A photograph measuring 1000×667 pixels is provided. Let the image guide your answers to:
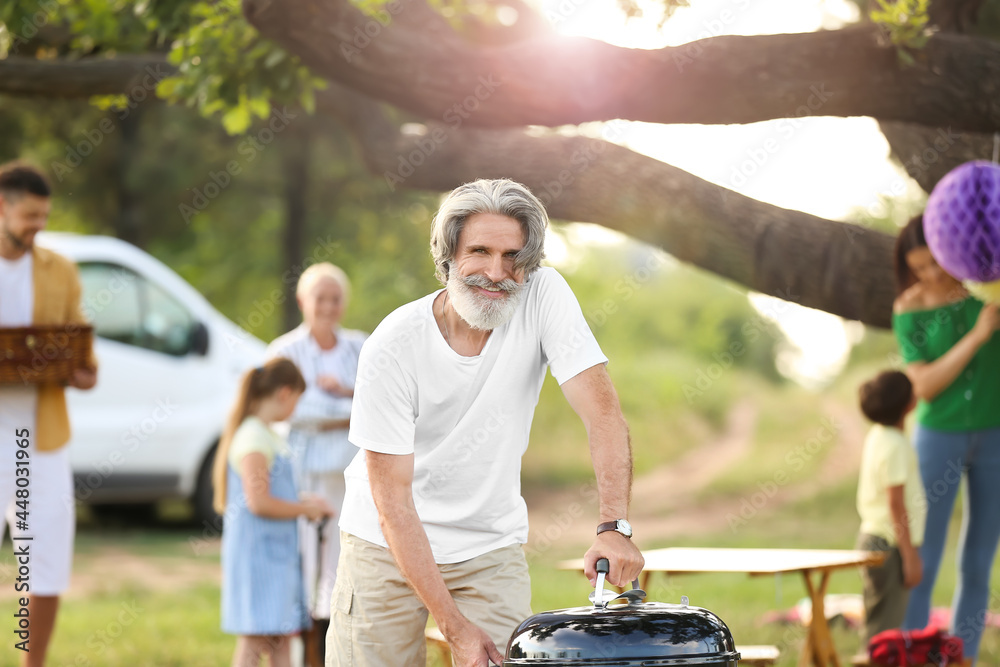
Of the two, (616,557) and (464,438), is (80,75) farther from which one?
(616,557)

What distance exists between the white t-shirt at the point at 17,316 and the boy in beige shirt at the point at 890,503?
3.67 m

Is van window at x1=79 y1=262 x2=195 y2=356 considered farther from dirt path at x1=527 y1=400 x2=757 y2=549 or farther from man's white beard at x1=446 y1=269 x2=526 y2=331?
man's white beard at x1=446 y1=269 x2=526 y2=331

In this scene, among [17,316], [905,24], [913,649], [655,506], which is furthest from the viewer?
[655,506]

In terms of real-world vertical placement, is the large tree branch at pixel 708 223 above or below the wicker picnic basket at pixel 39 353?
above

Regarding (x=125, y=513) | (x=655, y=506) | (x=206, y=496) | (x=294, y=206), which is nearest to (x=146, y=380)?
(x=206, y=496)

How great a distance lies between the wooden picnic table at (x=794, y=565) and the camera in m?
4.92

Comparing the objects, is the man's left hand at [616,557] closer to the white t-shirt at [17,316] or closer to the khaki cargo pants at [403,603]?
the khaki cargo pants at [403,603]

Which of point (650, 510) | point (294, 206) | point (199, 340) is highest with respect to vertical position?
point (294, 206)

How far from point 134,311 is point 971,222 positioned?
27.8 ft

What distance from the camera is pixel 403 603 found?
3.15 metres

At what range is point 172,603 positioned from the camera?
833cm

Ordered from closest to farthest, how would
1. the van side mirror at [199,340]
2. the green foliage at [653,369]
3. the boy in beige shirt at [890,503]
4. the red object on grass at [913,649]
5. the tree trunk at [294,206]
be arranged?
the red object on grass at [913,649]
the boy in beige shirt at [890,503]
the van side mirror at [199,340]
the tree trunk at [294,206]
the green foliage at [653,369]

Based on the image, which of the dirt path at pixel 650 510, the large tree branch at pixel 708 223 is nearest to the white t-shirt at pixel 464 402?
the large tree branch at pixel 708 223

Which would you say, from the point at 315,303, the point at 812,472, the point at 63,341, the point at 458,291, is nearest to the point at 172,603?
the point at 315,303
